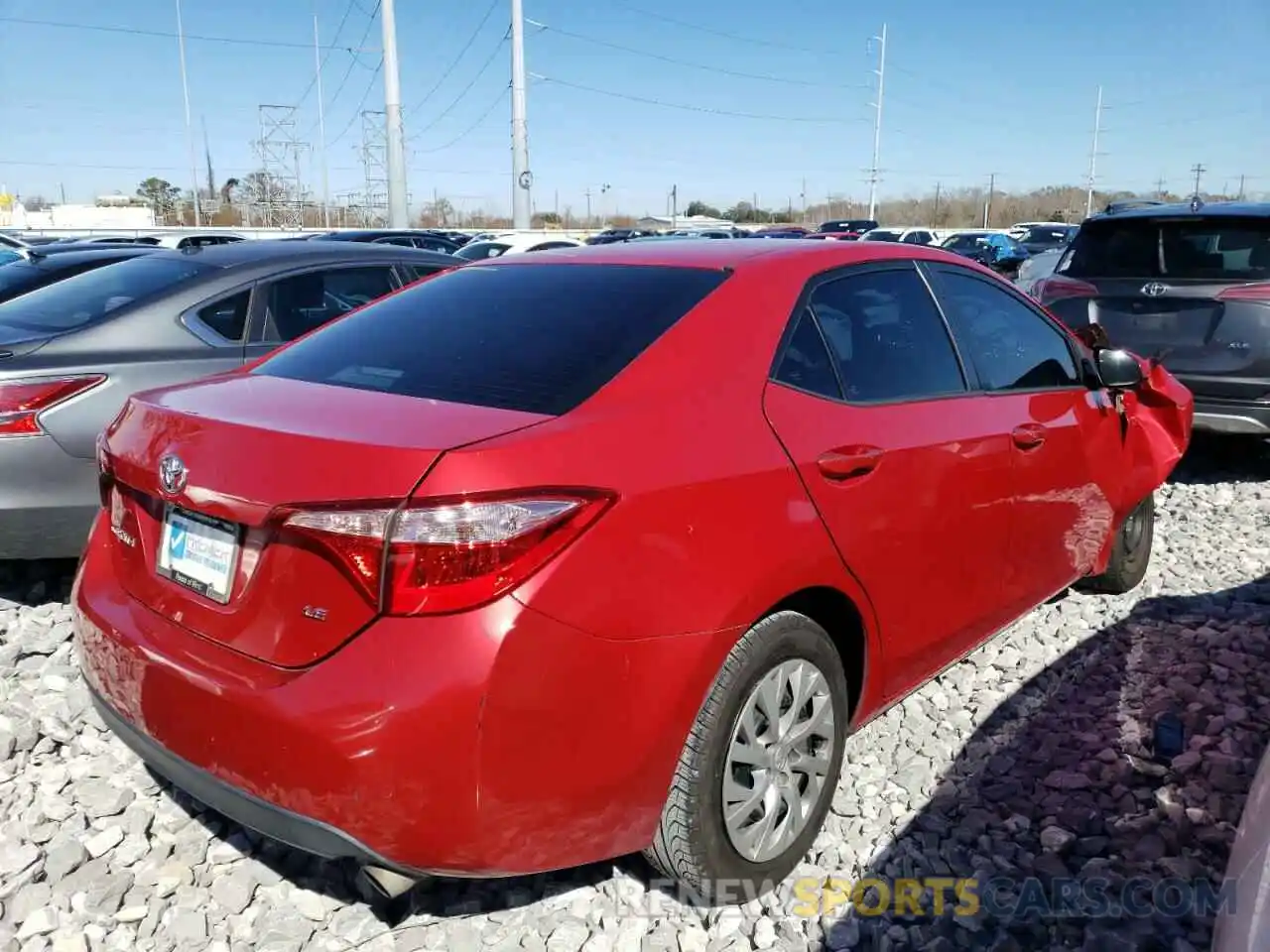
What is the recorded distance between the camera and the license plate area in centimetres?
204

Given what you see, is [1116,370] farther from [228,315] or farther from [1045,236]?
[1045,236]

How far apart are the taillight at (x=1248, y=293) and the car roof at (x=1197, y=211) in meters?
0.42

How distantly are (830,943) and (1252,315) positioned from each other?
5050 millimetres

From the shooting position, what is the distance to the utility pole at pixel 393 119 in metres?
27.1

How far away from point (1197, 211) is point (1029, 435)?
390cm

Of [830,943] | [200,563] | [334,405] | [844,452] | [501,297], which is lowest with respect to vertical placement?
[830,943]

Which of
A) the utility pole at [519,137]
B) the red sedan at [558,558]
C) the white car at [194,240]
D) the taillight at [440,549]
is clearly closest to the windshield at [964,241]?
the utility pole at [519,137]

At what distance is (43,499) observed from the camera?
3.66m

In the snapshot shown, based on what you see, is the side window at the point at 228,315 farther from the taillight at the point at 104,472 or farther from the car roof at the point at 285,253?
the taillight at the point at 104,472

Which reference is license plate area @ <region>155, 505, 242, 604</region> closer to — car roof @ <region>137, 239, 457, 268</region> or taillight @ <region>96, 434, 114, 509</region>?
taillight @ <region>96, 434, 114, 509</region>

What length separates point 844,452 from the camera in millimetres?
2475

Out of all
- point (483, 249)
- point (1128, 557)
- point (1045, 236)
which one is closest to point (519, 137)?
point (483, 249)

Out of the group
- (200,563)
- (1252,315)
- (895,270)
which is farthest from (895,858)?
(1252,315)

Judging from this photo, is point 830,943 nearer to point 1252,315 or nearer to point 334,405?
point 334,405
